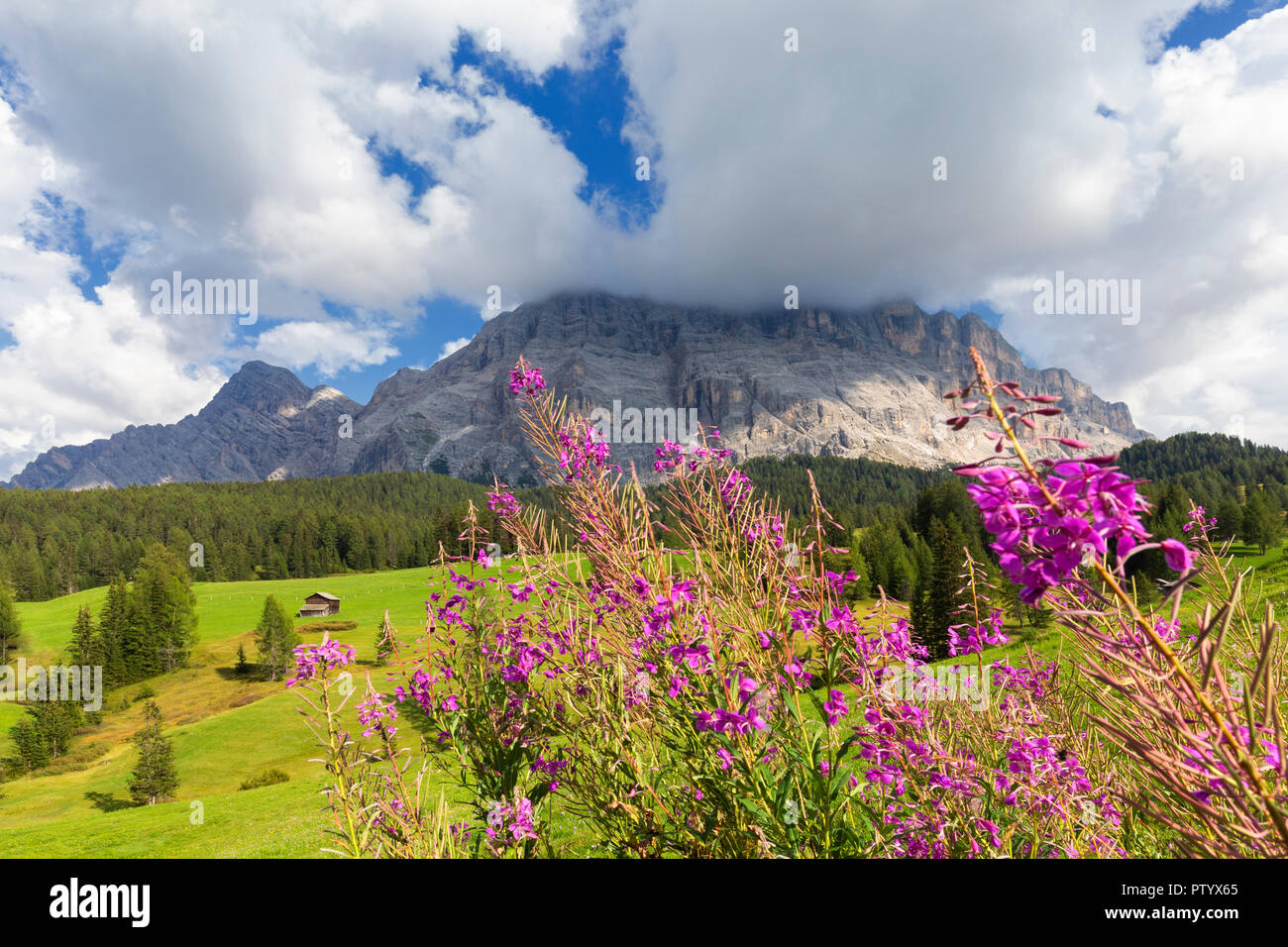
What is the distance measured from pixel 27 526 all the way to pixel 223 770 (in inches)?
4771

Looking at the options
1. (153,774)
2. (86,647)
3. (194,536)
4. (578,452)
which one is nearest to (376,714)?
(578,452)

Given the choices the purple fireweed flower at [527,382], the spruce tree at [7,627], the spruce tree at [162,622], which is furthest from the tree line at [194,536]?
the purple fireweed flower at [527,382]

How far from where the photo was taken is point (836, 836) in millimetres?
2639

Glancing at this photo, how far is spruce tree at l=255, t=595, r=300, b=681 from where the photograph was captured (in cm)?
4950

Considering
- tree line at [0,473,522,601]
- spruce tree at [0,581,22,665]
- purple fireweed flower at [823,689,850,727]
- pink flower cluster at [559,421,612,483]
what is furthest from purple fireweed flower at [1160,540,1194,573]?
tree line at [0,473,522,601]

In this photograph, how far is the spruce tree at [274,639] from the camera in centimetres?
4950

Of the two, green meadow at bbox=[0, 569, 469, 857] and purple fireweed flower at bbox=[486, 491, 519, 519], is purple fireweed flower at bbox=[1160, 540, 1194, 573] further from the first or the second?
green meadow at bbox=[0, 569, 469, 857]

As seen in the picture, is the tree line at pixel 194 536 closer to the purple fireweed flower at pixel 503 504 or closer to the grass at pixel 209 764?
the grass at pixel 209 764

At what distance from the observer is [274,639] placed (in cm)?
5059

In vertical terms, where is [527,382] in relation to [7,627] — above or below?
above

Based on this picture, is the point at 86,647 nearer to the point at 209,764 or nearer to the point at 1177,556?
the point at 209,764
